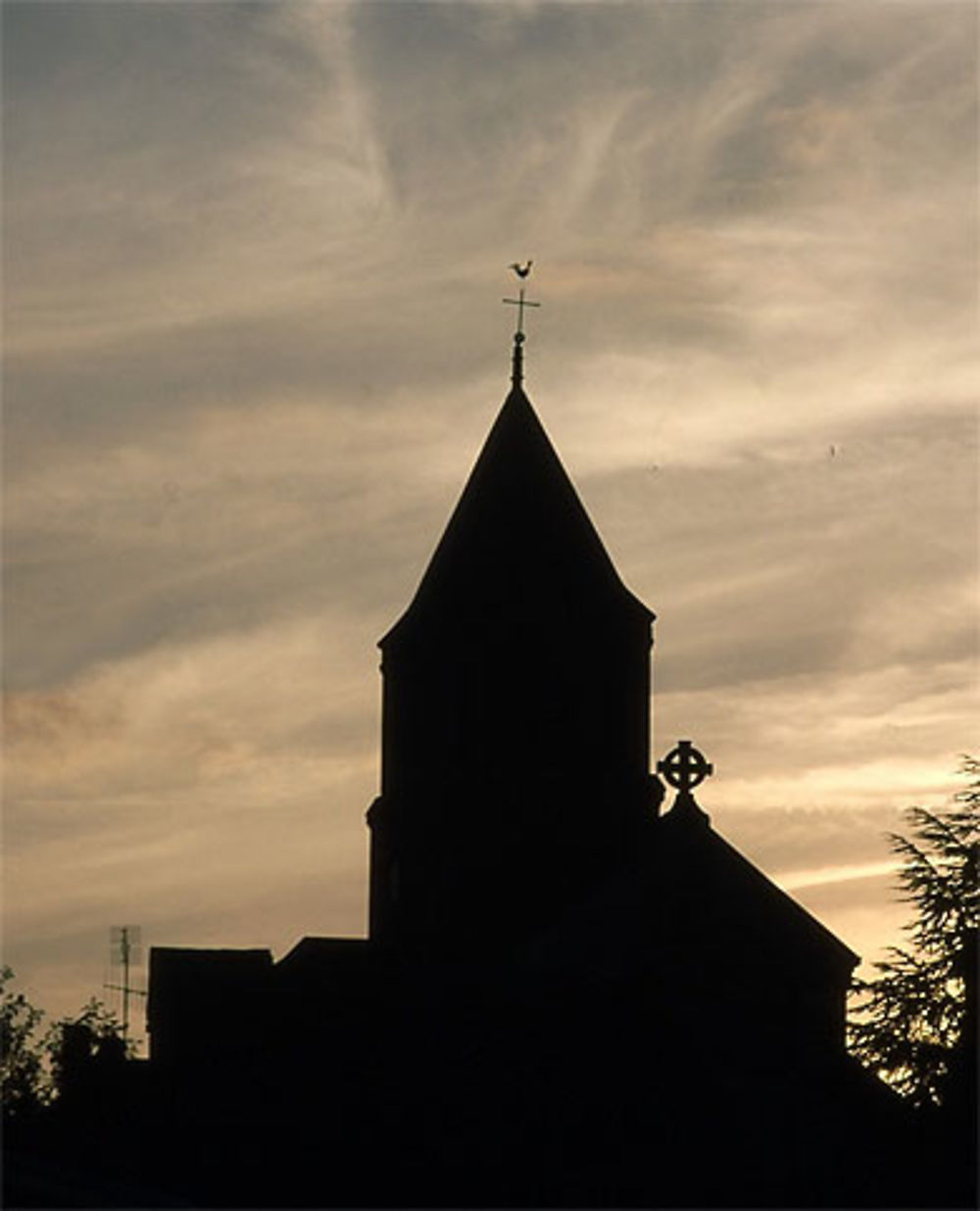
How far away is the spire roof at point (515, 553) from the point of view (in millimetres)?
52188

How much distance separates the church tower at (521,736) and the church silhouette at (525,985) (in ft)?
0.16

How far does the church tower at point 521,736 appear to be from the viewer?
2039 inches

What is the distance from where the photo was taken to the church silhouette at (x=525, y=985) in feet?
142

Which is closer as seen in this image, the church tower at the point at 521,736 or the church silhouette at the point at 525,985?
the church silhouette at the point at 525,985

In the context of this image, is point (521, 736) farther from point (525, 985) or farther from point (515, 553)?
point (525, 985)

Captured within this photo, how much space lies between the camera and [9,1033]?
112 metres

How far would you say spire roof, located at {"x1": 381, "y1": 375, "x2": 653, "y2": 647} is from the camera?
171ft

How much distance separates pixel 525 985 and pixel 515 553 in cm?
844

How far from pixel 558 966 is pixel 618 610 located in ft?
23.0

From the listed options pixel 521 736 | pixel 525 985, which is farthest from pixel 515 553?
pixel 525 985

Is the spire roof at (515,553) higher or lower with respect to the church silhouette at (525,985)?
higher

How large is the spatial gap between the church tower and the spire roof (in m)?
0.04

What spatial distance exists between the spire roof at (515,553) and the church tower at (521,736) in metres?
0.04

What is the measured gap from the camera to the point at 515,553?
172 feet
